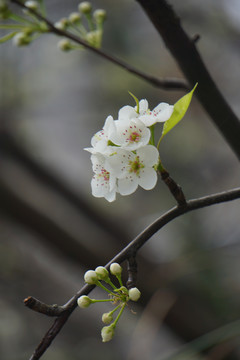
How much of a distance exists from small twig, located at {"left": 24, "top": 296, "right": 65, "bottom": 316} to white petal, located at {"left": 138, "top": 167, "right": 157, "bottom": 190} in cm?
20

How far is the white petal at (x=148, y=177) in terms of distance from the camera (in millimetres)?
640

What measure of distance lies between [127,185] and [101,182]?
61mm

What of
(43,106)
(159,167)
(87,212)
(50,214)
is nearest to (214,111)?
(159,167)

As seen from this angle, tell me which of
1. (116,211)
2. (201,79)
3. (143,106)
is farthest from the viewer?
(116,211)

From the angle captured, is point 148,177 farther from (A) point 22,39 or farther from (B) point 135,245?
(A) point 22,39

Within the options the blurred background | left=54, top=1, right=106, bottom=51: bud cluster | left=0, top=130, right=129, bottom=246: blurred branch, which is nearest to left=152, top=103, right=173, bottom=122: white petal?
left=54, top=1, right=106, bottom=51: bud cluster

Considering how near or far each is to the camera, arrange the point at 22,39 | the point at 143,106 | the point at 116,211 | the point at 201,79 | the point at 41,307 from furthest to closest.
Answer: the point at 116,211 → the point at 22,39 → the point at 201,79 → the point at 143,106 → the point at 41,307

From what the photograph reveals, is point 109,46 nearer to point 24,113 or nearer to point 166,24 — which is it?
point 24,113

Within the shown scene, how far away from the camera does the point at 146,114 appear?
25.7 inches

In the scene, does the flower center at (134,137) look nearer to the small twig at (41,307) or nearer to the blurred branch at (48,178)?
the small twig at (41,307)

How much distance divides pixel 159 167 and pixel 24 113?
257cm

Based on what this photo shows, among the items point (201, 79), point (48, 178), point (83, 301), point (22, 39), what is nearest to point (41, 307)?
point (83, 301)

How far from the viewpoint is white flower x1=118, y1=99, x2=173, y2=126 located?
2.02ft

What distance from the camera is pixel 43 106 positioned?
3393 mm
